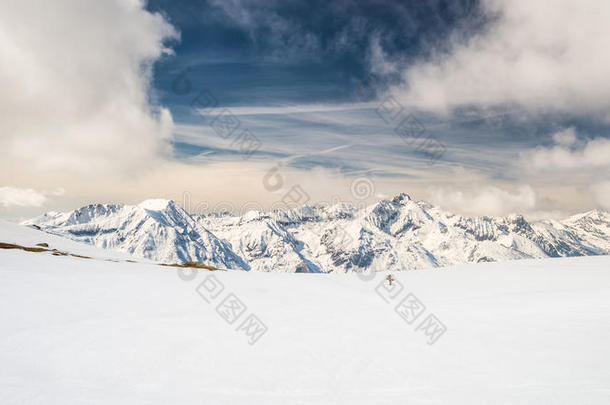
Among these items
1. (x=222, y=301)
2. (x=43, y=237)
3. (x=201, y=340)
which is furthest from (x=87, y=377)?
(x=43, y=237)

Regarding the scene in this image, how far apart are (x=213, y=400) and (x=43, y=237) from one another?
153 feet

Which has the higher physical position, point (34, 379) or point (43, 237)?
point (43, 237)

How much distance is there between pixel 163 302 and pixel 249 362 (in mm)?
7590

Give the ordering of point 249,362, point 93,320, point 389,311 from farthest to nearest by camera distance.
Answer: point 389,311 < point 93,320 < point 249,362

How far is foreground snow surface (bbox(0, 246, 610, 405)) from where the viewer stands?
7473 mm

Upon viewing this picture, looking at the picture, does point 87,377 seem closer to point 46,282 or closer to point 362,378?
point 362,378

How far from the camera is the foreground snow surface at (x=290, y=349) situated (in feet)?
24.5

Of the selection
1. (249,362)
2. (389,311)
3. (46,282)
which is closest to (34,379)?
(249,362)

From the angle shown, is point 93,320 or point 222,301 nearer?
point 93,320

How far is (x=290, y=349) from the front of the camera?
9.94m

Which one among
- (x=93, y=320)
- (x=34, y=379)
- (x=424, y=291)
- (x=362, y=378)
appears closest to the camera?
(x=34, y=379)

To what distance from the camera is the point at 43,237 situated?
4209 cm

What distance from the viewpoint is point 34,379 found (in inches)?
303

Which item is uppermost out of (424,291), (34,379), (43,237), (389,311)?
(43,237)
